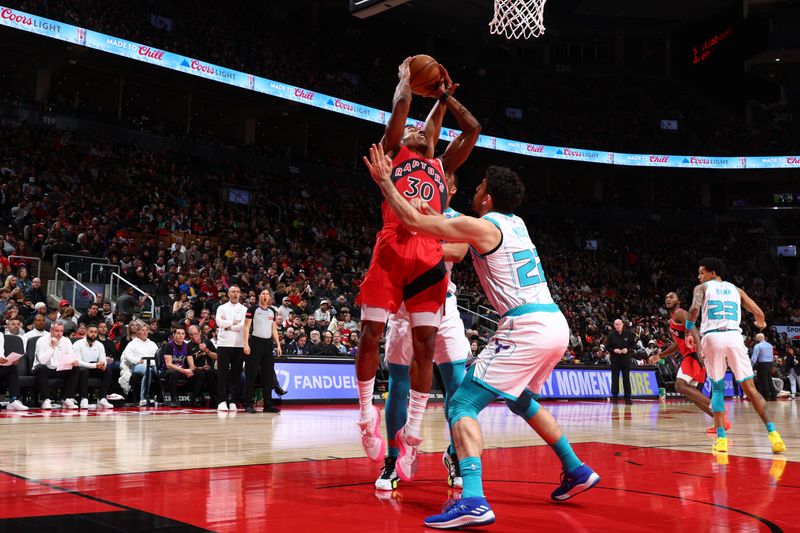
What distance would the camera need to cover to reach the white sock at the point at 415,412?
4.55 meters

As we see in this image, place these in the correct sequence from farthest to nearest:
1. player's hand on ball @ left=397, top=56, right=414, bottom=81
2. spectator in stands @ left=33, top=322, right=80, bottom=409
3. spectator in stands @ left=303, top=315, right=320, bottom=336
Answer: spectator in stands @ left=303, top=315, right=320, bottom=336, spectator in stands @ left=33, top=322, right=80, bottom=409, player's hand on ball @ left=397, top=56, right=414, bottom=81

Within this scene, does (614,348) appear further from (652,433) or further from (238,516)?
(238,516)

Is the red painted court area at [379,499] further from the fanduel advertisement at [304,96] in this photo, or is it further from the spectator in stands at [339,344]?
the fanduel advertisement at [304,96]

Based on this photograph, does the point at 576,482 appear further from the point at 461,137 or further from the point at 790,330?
the point at 790,330

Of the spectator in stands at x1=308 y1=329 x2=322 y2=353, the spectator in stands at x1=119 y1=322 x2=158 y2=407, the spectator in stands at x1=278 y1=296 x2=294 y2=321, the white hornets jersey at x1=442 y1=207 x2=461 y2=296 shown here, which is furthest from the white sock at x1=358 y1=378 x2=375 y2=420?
the spectator in stands at x1=278 y1=296 x2=294 y2=321

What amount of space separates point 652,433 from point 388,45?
28392 mm

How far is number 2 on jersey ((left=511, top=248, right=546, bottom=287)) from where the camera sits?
4016mm

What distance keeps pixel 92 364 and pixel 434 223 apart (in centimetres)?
918

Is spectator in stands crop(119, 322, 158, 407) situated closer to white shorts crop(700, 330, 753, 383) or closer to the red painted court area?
the red painted court area

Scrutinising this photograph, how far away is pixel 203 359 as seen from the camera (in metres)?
12.7

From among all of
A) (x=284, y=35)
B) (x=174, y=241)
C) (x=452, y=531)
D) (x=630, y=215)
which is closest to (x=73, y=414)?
Answer: (x=452, y=531)

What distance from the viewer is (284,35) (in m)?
29.5

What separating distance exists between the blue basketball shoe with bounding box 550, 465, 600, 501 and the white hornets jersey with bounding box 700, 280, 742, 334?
4143 mm

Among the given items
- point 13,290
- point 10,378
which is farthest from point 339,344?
point 10,378
